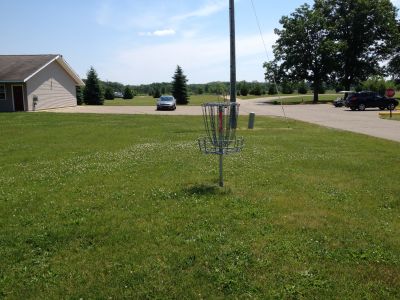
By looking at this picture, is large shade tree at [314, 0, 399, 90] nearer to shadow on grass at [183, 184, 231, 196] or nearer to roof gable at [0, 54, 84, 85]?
roof gable at [0, 54, 84, 85]

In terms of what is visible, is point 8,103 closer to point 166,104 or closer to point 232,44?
point 166,104

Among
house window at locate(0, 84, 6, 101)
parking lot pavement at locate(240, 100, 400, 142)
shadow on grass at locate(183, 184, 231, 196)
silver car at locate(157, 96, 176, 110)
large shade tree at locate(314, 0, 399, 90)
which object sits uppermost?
large shade tree at locate(314, 0, 399, 90)

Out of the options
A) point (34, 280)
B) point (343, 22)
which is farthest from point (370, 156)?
point (343, 22)

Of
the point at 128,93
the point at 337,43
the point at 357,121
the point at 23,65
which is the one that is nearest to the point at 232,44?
the point at 357,121

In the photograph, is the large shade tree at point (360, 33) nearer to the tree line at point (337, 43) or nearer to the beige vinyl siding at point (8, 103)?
the tree line at point (337, 43)

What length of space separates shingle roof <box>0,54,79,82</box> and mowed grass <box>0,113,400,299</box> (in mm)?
26495

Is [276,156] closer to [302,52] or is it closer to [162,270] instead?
[162,270]

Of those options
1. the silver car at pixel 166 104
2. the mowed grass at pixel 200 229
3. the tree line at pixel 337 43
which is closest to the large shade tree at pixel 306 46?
the tree line at pixel 337 43

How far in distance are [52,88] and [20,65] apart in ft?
13.1

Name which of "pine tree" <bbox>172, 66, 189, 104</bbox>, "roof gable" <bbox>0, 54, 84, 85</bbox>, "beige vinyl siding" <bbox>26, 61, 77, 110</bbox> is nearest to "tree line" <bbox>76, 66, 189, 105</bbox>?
"pine tree" <bbox>172, 66, 189, 104</bbox>

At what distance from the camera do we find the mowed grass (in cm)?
389

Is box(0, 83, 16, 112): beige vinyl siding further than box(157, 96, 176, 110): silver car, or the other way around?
box(157, 96, 176, 110): silver car

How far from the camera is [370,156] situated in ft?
35.9

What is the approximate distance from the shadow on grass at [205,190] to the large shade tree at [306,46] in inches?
2003
